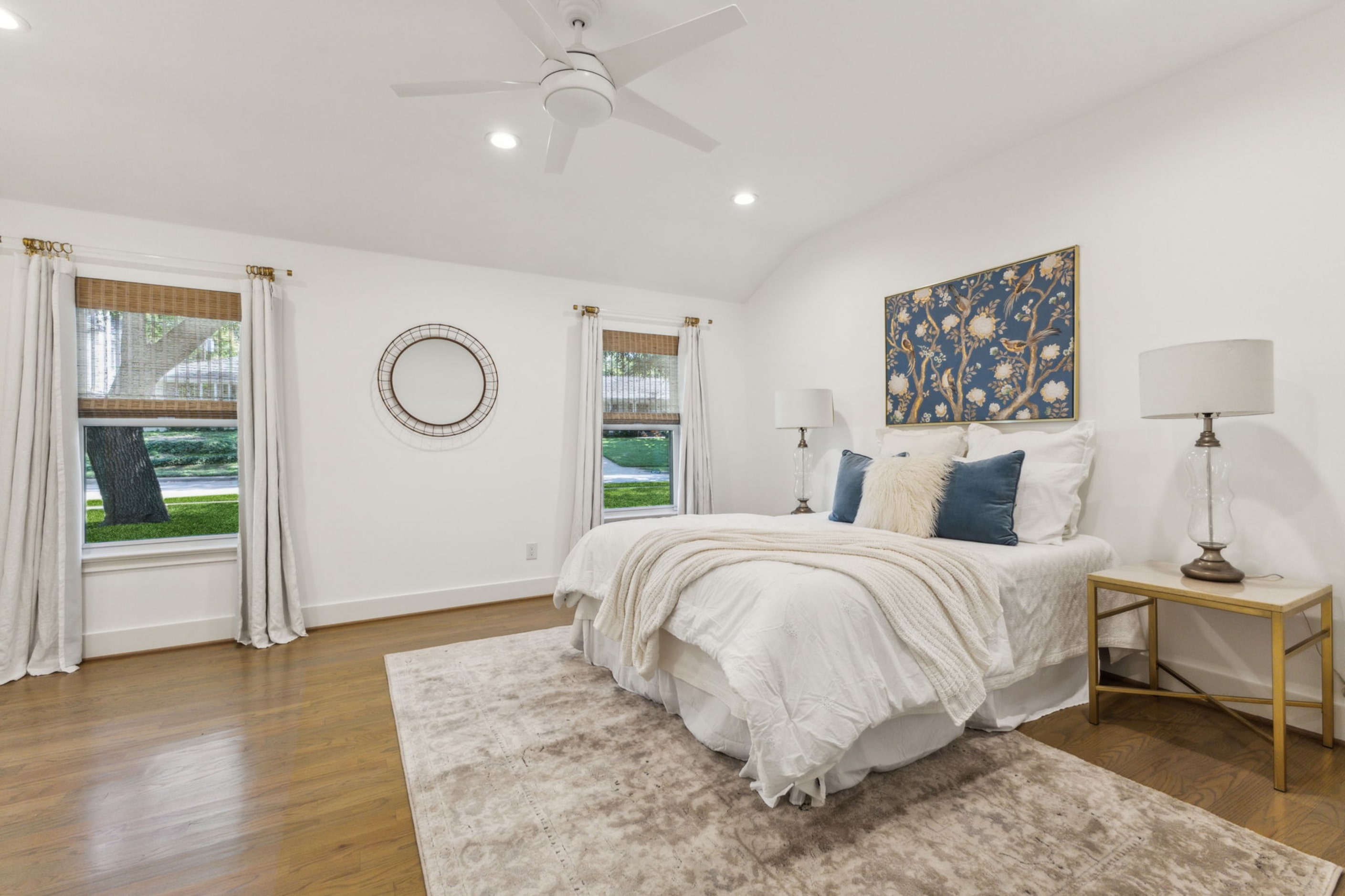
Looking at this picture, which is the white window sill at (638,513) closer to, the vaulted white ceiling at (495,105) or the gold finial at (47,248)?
the vaulted white ceiling at (495,105)

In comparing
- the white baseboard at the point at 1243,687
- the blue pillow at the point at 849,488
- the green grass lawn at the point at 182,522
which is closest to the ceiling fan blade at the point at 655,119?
the blue pillow at the point at 849,488

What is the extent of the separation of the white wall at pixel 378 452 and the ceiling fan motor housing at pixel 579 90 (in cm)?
233

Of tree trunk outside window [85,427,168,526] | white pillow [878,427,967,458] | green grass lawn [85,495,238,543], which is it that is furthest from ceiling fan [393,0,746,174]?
green grass lawn [85,495,238,543]

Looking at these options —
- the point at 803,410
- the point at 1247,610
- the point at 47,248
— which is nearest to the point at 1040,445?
the point at 1247,610

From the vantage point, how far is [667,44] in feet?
6.43

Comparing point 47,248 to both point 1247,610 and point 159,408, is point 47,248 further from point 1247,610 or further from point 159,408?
point 1247,610

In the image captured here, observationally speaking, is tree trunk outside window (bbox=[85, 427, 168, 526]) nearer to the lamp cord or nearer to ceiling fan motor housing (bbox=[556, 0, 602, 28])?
ceiling fan motor housing (bbox=[556, 0, 602, 28])

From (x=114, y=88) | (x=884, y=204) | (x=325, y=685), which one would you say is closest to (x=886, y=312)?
(x=884, y=204)

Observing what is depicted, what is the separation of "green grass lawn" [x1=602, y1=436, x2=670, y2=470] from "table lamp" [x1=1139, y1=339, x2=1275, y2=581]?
3.50 metres

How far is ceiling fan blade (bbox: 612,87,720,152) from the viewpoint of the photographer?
226 centimetres

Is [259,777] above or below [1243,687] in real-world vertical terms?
below

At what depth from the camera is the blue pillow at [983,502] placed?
8.57 ft

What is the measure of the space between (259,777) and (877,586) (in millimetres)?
2201

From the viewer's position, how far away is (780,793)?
168 centimetres
